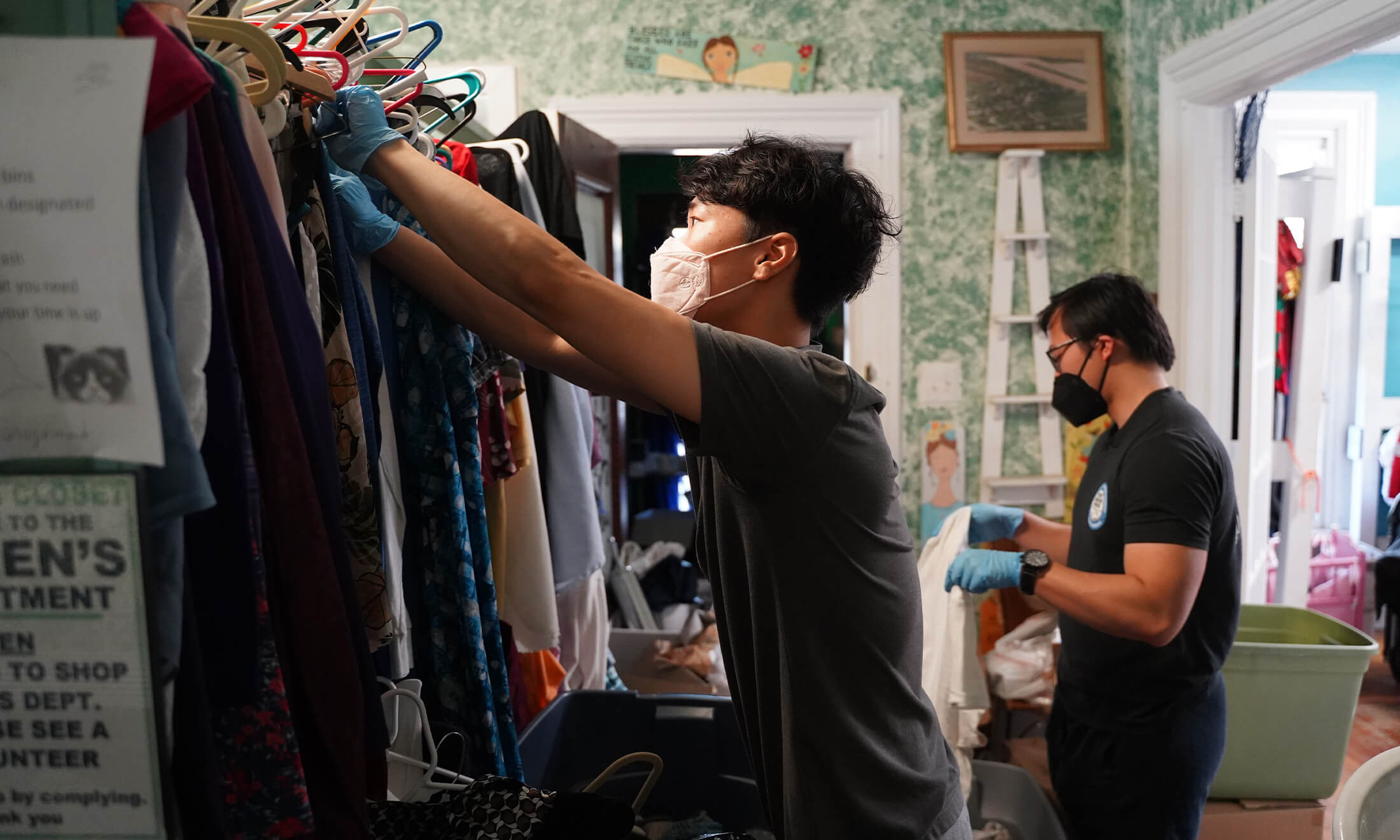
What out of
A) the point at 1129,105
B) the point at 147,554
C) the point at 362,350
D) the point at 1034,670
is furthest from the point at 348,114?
the point at 1129,105

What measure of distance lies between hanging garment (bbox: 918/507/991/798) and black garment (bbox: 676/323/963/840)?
1160 mm

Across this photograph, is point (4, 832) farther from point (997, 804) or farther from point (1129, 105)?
point (1129, 105)

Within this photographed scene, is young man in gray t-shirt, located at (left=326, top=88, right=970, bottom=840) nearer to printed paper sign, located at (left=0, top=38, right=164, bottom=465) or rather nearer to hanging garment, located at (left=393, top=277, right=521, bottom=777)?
hanging garment, located at (left=393, top=277, right=521, bottom=777)

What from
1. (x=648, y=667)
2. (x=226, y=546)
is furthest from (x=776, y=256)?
(x=648, y=667)

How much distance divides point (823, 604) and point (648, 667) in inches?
82.7

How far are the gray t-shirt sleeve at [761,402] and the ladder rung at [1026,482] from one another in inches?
98.2

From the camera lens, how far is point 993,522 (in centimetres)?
229

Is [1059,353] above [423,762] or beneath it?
above

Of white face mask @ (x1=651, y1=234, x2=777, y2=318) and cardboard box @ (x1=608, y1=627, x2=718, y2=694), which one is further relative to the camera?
cardboard box @ (x1=608, y1=627, x2=718, y2=694)

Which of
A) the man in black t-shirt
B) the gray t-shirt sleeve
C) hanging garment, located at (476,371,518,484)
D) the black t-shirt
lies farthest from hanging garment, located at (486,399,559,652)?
the black t-shirt

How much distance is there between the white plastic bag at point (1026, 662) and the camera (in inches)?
100

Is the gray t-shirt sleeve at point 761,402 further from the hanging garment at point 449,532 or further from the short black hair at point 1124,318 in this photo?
the short black hair at point 1124,318

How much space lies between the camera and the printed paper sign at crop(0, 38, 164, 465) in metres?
0.51

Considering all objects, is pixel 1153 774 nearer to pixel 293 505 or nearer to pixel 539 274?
pixel 539 274
